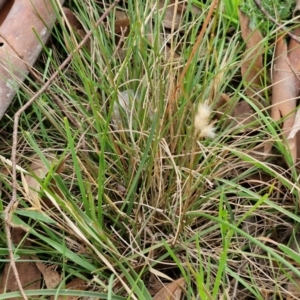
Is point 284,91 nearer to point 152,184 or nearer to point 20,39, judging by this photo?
point 152,184

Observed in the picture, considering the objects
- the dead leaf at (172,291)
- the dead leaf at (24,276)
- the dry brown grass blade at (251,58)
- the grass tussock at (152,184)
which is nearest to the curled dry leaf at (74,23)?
the grass tussock at (152,184)

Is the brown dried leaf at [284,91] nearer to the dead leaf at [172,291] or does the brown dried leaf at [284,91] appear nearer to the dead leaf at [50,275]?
the dead leaf at [172,291]

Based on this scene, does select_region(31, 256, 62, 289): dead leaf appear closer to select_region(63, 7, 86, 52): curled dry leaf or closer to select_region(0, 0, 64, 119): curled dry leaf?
select_region(0, 0, 64, 119): curled dry leaf

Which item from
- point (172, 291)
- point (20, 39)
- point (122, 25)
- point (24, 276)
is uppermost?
point (20, 39)

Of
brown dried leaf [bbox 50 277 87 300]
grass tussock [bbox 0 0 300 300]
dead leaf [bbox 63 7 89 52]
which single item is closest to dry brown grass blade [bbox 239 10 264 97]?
grass tussock [bbox 0 0 300 300]

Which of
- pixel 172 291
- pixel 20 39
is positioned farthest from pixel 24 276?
pixel 20 39

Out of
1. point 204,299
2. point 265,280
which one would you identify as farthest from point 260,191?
point 204,299
